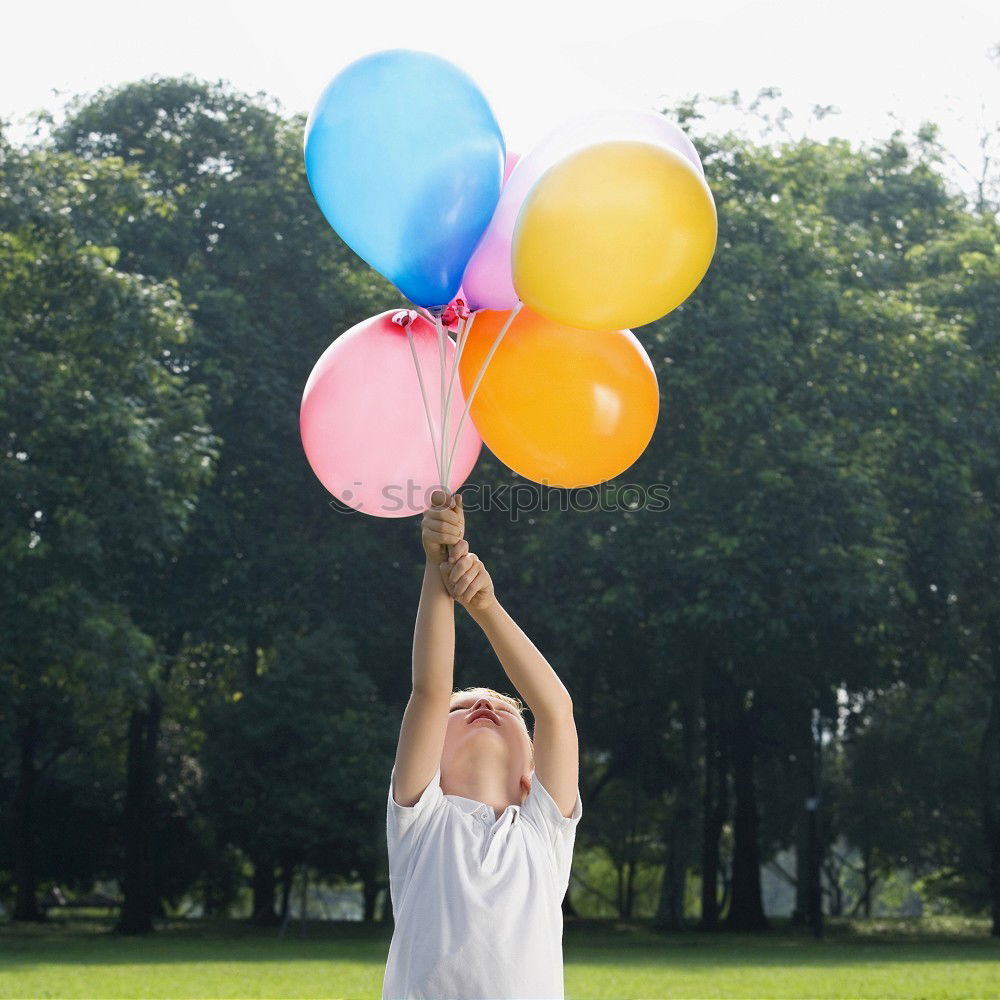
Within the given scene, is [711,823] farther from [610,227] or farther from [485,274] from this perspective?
[610,227]

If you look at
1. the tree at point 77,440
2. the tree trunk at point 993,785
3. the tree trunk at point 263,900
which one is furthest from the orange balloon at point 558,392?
the tree trunk at point 263,900

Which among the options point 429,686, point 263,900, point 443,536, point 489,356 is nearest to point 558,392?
point 489,356

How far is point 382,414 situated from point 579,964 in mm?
14852

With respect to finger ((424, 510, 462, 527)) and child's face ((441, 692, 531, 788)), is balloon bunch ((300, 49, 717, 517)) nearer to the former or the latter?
finger ((424, 510, 462, 527))

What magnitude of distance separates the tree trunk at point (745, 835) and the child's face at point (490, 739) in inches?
970

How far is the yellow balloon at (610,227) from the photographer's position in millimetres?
4148

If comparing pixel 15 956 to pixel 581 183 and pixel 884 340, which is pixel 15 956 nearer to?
pixel 884 340

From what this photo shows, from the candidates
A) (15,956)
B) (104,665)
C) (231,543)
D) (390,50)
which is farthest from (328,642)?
(390,50)

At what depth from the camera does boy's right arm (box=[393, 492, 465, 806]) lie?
3.39m

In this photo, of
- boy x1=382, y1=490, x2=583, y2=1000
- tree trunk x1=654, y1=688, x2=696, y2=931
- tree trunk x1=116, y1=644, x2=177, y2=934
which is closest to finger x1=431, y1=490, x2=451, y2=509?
boy x1=382, y1=490, x2=583, y2=1000

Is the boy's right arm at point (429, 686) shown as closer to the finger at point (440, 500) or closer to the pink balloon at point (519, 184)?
the finger at point (440, 500)

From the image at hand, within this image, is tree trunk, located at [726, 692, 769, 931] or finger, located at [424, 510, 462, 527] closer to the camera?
finger, located at [424, 510, 462, 527]

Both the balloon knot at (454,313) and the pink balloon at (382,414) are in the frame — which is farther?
the pink balloon at (382,414)

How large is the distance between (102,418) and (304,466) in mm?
5413
